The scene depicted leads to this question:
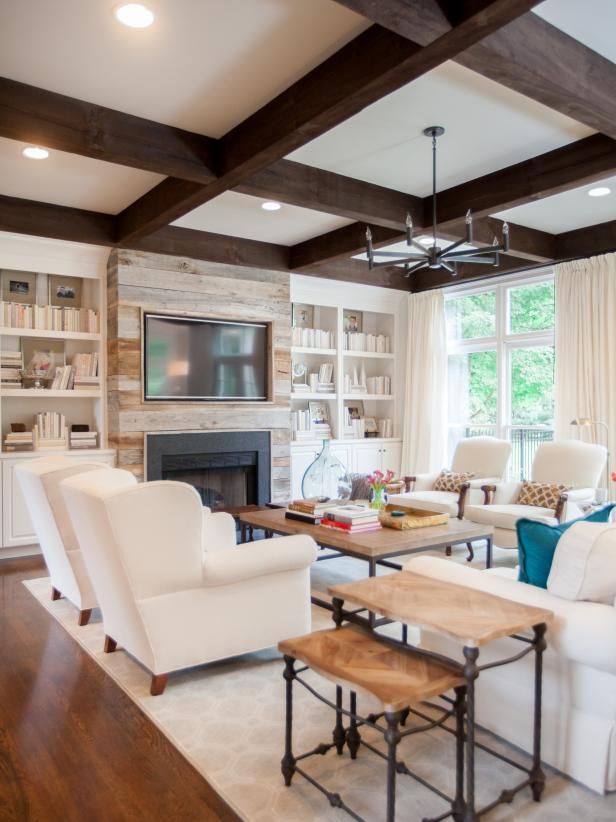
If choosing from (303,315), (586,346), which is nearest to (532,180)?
(586,346)

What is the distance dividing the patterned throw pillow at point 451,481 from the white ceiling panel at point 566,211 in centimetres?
223

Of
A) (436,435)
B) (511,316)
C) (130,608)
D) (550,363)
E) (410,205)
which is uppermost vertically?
(410,205)

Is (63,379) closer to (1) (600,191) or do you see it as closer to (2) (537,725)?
(1) (600,191)

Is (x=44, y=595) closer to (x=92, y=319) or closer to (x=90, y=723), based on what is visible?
(x=90, y=723)

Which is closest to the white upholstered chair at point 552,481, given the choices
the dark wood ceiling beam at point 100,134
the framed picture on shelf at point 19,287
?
the dark wood ceiling beam at point 100,134

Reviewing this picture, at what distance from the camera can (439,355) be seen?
283 inches

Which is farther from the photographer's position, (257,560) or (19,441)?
(19,441)

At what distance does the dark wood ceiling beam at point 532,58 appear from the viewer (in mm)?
2316

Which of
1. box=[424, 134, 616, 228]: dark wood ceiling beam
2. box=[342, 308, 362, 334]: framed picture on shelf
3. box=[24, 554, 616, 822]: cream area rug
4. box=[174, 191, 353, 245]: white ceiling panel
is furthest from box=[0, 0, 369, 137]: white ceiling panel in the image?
box=[342, 308, 362, 334]: framed picture on shelf

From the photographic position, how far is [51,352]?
5.74 m

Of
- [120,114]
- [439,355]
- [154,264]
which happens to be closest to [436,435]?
[439,355]

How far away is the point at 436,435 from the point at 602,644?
17.5 ft

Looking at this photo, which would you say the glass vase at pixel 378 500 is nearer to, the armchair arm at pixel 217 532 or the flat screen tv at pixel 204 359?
the armchair arm at pixel 217 532

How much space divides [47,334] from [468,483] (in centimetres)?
372
